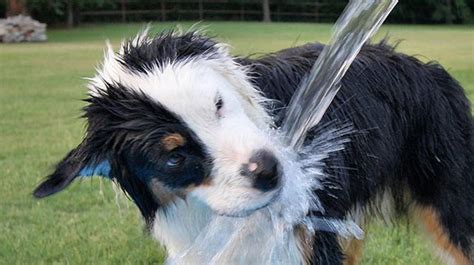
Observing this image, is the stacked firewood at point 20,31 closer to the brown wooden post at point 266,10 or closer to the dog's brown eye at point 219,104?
the brown wooden post at point 266,10

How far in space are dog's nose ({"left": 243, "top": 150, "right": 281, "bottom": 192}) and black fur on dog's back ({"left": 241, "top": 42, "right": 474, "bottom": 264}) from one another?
883 millimetres

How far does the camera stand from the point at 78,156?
9.68 feet

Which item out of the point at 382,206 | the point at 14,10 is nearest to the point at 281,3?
the point at 14,10

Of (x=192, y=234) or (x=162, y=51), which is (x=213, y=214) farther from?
(x=162, y=51)

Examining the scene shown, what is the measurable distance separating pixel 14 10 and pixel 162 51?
3788 centimetres

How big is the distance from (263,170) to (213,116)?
32cm

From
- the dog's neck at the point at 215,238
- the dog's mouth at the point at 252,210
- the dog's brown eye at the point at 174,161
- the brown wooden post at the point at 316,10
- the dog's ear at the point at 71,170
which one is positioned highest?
the dog's brown eye at the point at 174,161

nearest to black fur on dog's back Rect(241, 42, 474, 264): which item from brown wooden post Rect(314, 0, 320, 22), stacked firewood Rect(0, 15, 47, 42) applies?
stacked firewood Rect(0, 15, 47, 42)

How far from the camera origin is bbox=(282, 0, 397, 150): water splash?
332 cm

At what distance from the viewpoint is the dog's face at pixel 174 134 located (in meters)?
2.76

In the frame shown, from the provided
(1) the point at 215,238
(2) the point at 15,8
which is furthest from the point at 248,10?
(1) the point at 215,238

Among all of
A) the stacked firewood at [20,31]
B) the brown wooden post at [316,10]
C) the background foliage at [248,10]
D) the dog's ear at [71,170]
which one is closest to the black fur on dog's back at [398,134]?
the dog's ear at [71,170]

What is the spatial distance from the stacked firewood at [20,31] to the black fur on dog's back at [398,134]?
29.7 metres

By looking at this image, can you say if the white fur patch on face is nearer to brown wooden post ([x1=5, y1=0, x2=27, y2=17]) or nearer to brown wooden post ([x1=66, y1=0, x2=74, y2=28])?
brown wooden post ([x1=5, y1=0, x2=27, y2=17])
